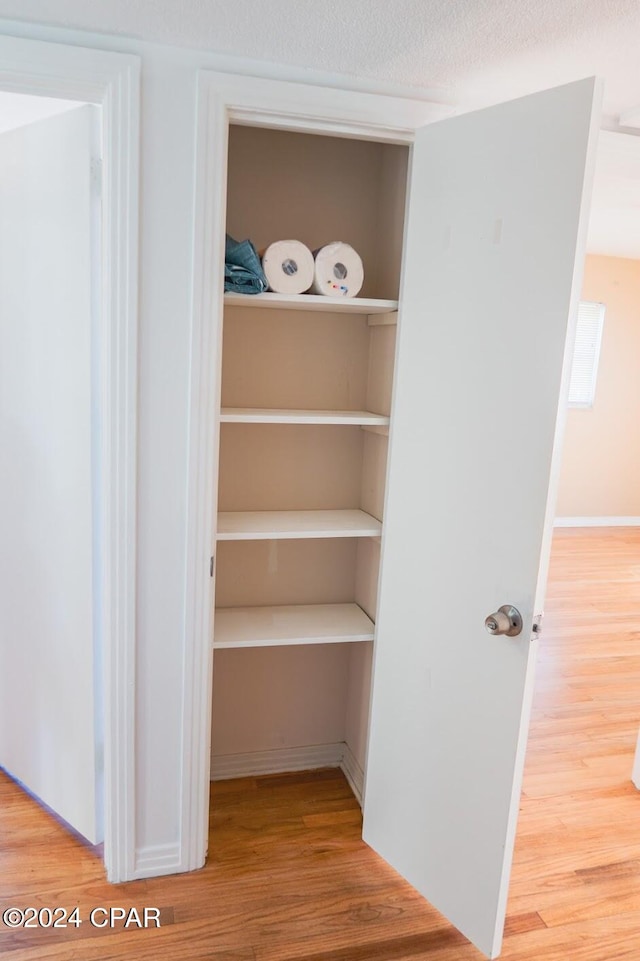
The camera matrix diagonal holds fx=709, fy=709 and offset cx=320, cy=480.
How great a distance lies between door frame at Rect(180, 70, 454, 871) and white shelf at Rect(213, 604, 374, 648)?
0.65 feet

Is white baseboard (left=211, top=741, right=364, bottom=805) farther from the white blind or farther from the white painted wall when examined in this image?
the white blind

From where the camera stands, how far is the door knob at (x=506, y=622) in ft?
5.58

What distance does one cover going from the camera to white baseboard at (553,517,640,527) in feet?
22.5

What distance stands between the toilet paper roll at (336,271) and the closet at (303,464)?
69mm

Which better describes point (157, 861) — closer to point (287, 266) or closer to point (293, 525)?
point (293, 525)

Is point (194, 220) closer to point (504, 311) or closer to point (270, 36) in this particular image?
point (270, 36)

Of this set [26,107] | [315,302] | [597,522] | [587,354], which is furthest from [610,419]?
[26,107]

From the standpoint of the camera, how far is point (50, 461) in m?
2.14

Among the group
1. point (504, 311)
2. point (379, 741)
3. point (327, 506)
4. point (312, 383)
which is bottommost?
point (379, 741)

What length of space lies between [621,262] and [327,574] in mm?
5355

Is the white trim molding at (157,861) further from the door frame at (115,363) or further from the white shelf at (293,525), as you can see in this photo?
the white shelf at (293,525)

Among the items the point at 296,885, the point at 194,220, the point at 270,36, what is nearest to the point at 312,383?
the point at 194,220

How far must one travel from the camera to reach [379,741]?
2256 millimetres

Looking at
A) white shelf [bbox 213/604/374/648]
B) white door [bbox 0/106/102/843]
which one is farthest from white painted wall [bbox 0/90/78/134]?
white shelf [bbox 213/604/374/648]
